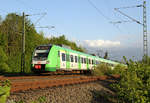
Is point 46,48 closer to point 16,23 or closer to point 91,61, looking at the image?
point 91,61

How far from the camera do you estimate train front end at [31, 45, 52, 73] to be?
→ 50.6 ft

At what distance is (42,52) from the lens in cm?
1616

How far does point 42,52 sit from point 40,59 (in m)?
0.73

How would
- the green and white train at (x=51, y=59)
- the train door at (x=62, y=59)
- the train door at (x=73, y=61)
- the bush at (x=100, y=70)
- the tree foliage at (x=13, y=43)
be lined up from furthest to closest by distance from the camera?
the tree foliage at (x=13, y=43) < the bush at (x=100, y=70) < the train door at (x=73, y=61) < the train door at (x=62, y=59) < the green and white train at (x=51, y=59)

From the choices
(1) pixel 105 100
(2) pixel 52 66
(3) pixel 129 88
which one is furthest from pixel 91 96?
(2) pixel 52 66

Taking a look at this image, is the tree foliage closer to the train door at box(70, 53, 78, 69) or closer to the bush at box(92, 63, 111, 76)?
the train door at box(70, 53, 78, 69)

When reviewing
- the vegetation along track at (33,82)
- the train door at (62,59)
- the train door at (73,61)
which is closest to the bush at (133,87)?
the vegetation along track at (33,82)

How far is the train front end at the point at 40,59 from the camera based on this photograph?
15422 mm

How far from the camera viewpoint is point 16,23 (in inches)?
1485

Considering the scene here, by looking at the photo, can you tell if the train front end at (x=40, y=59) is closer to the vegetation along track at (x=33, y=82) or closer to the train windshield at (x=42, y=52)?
the train windshield at (x=42, y=52)

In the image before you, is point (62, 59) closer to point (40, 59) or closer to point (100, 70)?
point (40, 59)

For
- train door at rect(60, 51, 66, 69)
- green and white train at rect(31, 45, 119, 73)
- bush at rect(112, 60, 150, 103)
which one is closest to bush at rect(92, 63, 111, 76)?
green and white train at rect(31, 45, 119, 73)

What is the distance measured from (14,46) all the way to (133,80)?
88.8 feet

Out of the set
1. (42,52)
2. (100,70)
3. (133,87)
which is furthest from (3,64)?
(133,87)
